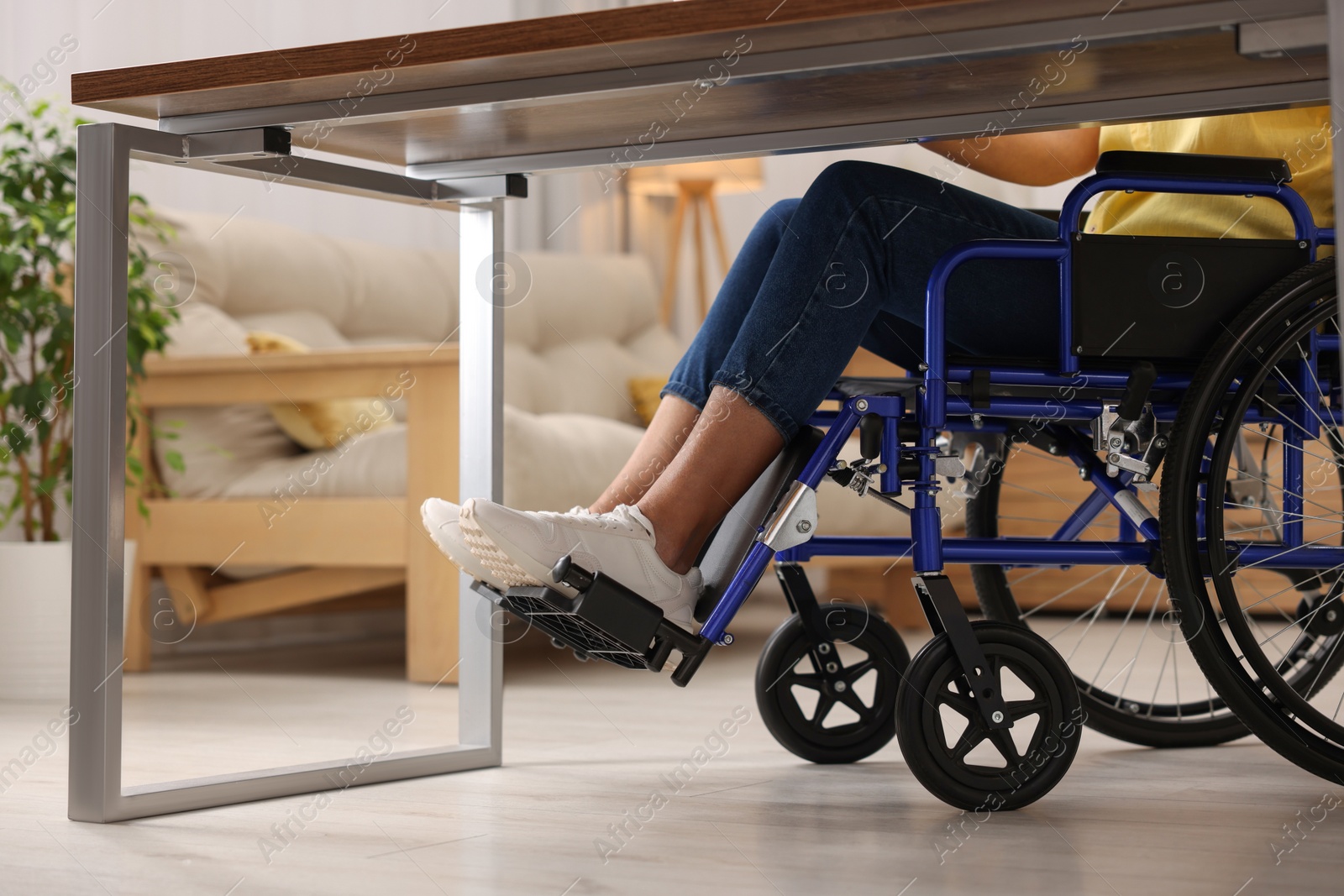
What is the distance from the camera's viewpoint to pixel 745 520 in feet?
3.69

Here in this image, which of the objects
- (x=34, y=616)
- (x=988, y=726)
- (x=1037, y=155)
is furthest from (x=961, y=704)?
(x=34, y=616)

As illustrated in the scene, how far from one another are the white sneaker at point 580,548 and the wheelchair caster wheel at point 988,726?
20 centimetres

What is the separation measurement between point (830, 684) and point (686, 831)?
0.35 m

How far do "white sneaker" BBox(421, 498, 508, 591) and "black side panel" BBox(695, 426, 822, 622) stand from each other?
171mm

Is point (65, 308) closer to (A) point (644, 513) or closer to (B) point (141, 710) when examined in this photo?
(B) point (141, 710)

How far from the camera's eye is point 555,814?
1114 millimetres

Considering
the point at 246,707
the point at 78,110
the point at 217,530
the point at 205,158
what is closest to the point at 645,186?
the point at 78,110

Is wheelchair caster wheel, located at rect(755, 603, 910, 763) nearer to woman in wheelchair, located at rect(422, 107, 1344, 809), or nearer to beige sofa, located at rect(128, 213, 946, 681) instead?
woman in wheelchair, located at rect(422, 107, 1344, 809)

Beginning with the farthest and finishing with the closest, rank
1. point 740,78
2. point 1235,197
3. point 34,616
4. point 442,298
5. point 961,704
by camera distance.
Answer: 1. point 442,298
2. point 34,616
3. point 1235,197
4. point 961,704
5. point 740,78

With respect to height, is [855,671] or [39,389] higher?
[39,389]

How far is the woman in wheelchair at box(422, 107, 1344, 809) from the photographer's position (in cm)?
105

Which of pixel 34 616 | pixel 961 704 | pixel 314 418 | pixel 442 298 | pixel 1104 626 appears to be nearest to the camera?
pixel 961 704

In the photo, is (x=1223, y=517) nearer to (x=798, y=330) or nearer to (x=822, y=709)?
(x=798, y=330)

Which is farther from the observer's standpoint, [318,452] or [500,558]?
[318,452]
